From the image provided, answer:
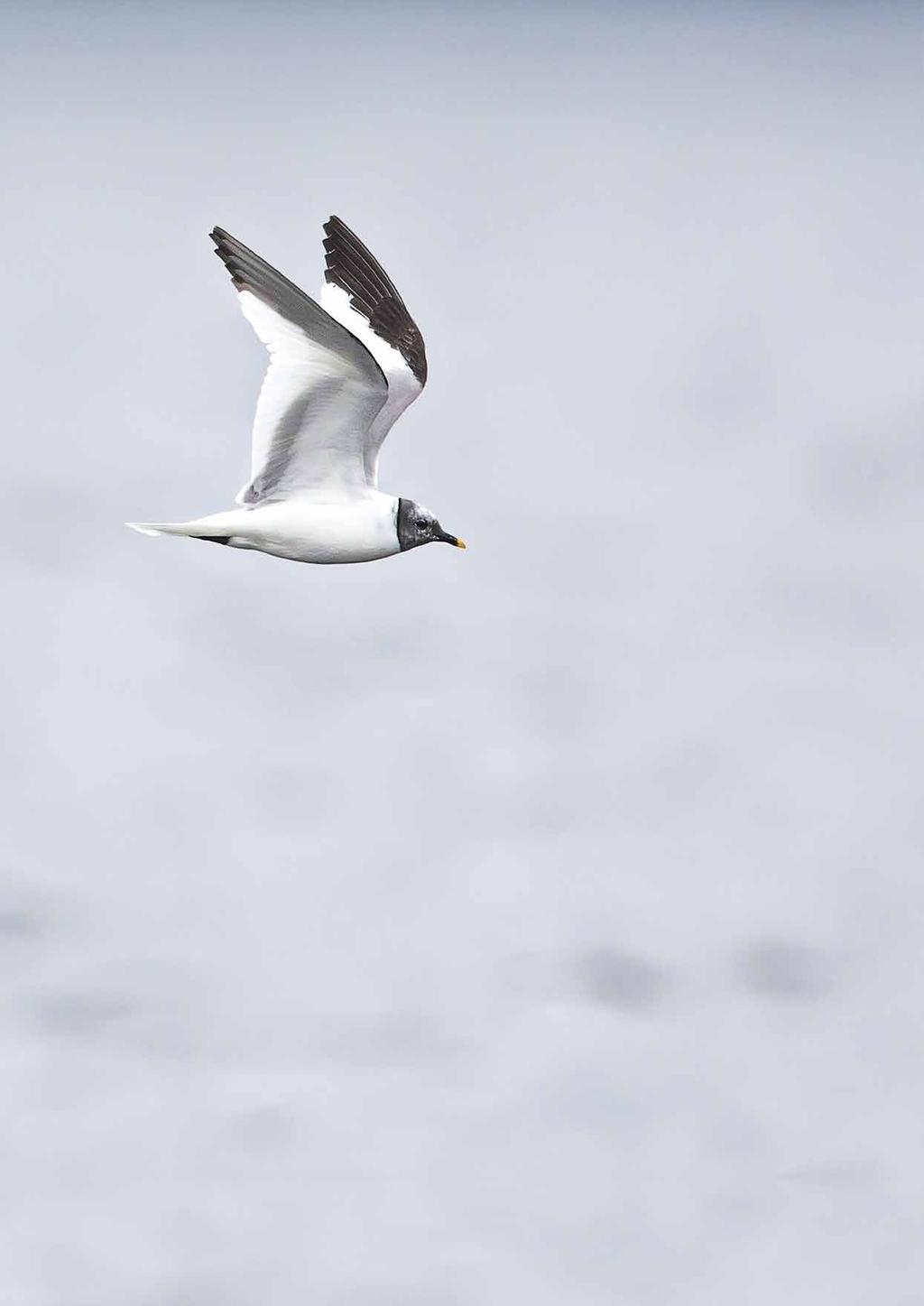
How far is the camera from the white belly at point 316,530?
46.8 ft

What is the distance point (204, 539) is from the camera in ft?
45.9

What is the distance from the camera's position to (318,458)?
48.0ft

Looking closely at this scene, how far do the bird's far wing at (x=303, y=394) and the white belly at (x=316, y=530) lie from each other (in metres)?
0.22

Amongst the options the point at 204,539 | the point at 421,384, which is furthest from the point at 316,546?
the point at 421,384

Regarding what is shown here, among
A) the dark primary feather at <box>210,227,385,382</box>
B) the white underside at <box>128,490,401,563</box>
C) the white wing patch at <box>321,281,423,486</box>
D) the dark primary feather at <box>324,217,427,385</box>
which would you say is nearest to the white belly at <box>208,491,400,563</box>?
the white underside at <box>128,490,401,563</box>

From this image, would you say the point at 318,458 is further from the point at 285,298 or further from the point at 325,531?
the point at 285,298

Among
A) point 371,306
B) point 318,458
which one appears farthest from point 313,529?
point 371,306

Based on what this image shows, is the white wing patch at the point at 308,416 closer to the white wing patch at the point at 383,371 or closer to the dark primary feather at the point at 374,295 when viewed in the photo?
the white wing patch at the point at 383,371

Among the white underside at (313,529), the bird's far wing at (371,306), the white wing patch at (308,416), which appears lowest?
the white underside at (313,529)

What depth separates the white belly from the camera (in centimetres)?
1426

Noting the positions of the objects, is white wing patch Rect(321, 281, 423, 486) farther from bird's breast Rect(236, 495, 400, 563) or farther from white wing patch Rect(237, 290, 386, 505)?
bird's breast Rect(236, 495, 400, 563)

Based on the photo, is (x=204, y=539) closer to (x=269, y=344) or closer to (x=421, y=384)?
(x=269, y=344)

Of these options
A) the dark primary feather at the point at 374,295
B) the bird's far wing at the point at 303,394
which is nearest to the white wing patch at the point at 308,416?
the bird's far wing at the point at 303,394

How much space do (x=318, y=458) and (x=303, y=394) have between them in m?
0.49
